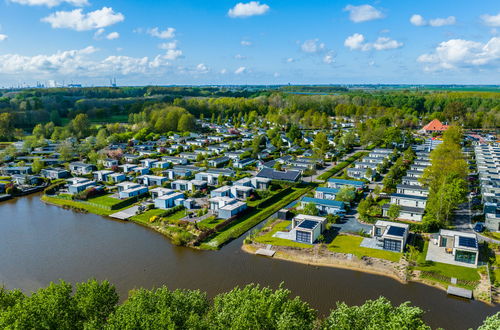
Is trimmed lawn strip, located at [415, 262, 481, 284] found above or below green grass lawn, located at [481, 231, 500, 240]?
below

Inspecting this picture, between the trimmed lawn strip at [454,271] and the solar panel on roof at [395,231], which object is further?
the solar panel on roof at [395,231]

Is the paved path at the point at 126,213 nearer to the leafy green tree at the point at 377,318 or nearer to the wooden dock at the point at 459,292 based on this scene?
the leafy green tree at the point at 377,318

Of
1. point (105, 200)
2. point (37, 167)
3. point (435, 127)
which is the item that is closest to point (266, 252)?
point (105, 200)

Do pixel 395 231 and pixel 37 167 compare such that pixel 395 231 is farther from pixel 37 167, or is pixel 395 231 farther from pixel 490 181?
pixel 37 167

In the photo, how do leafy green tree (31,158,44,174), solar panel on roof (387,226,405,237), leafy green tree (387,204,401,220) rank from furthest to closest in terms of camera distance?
leafy green tree (31,158,44,174)
leafy green tree (387,204,401,220)
solar panel on roof (387,226,405,237)

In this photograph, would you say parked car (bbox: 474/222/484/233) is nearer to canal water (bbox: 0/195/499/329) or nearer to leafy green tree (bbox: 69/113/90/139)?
canal water (bbox: 0/195/499/329)

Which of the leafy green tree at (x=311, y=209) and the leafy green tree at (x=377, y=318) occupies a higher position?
the leafy green tree at (x=377, y=318)

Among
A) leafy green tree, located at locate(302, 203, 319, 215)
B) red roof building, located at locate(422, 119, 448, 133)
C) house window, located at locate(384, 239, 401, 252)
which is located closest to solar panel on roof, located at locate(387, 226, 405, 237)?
house window, located at locate(384, 239, 401, 252)

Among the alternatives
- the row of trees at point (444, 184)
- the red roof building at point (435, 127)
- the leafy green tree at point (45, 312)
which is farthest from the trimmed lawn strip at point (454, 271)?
the red roof building at point (435, 127)
